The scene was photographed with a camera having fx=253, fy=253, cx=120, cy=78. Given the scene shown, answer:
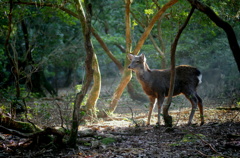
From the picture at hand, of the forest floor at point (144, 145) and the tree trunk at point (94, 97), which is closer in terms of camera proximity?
the forest floor at point (144, 145)

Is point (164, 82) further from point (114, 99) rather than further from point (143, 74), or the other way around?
point (114, 99)

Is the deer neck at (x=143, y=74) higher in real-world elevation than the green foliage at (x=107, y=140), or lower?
higher

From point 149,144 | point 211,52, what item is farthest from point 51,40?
point 149,144

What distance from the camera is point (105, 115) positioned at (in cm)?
930

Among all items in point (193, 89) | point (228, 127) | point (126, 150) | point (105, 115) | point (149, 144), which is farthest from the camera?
point (105, 115)

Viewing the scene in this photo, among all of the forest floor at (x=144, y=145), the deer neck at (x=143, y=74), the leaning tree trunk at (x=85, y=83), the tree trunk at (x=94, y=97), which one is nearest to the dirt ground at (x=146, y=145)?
the forest floor at (x=144, y=145)

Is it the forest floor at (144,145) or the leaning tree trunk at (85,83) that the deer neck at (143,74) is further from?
the leaning tree trunk at (85,83)

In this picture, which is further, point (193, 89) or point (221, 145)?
point (193, 89)

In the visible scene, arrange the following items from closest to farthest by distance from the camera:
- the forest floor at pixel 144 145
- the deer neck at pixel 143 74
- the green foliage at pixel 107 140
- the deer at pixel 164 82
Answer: the forest floor at pixel 144 145 → the green foliage at pixel 107 140 → the deer at pixel 164 82 → the deer neck at pixel 143 74

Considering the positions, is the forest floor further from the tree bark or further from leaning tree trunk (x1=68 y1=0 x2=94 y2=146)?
the tree bark

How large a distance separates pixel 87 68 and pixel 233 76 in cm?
1332

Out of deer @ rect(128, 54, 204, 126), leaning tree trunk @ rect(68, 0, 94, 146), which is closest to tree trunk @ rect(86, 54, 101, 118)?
deer @ rect(128, 54, 204, 126)

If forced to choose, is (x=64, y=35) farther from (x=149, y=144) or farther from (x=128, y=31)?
(x=149, y=144)

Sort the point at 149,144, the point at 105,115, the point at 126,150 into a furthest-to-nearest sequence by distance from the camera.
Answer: the point at 105,115 < the point at 149,144 < the point at 126,150
